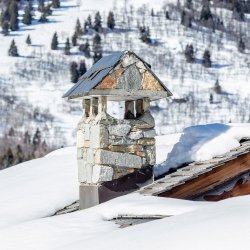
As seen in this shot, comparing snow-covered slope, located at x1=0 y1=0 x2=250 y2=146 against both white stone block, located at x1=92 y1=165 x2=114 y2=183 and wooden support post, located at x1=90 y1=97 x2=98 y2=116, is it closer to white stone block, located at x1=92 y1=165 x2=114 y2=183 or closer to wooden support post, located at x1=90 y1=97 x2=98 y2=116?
wooden support post, located at x1=90 y1=97 x2=98 y2=116

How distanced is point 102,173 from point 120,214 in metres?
1.25

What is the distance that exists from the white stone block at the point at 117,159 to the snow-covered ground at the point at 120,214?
22.8 inches

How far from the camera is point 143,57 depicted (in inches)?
3024

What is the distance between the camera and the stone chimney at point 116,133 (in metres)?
7.71

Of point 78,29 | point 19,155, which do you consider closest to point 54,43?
point 78,29

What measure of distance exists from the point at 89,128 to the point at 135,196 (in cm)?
112

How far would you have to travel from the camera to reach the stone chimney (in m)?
7.71

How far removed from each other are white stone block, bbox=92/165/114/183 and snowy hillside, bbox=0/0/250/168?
49354 mm

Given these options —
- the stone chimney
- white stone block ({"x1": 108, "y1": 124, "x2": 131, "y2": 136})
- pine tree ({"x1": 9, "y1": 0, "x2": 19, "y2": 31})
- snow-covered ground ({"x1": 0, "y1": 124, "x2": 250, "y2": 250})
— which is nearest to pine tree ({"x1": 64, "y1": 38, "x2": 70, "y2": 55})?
pine tree ({"x1": 9, "y1": 0, "x2": 19, "y2": 31})

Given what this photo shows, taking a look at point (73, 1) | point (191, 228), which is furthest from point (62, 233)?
point (73, 1)

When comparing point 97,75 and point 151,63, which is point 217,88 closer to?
point 151,63

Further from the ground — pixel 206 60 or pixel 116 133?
pixel 206 60

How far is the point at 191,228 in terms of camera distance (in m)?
4.78

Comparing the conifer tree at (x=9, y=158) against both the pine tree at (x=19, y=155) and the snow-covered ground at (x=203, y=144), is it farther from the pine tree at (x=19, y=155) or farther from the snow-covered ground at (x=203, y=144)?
the snow-covered ground at (x=203, y=144)
